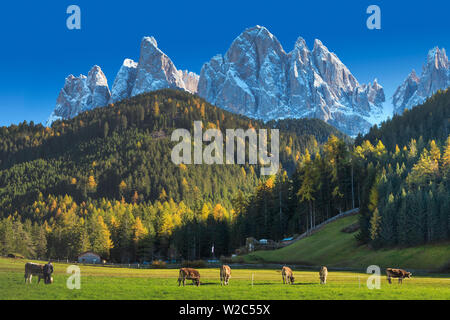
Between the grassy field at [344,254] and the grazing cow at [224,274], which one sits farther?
the grassy field at [344,254]

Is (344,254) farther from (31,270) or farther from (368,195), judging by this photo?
(31,270)

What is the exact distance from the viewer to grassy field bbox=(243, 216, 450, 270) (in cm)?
6500

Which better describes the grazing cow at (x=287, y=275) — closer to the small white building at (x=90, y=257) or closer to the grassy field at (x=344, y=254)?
the grassy field at (x=344, y=254)

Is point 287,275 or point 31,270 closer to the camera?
point 31,270

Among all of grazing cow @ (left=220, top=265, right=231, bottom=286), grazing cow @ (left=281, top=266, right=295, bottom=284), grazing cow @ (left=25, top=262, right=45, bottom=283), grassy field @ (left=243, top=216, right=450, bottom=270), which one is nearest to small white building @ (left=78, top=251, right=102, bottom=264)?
grassy field @ (left=243, top=216, right=450, bottom=270)

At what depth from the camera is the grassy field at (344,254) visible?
6500 cm

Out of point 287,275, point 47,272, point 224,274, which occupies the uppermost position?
point 47,272

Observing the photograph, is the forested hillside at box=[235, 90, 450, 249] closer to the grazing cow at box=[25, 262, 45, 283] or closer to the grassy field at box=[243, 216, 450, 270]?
the grassy field at box=[243, 216, 450, 270]

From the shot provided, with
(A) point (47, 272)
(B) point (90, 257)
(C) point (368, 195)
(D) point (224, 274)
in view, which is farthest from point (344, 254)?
(B) point (90, 257)

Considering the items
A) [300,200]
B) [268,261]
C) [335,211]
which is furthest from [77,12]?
[335,211]

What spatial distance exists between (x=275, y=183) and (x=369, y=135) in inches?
3261

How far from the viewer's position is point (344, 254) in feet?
255

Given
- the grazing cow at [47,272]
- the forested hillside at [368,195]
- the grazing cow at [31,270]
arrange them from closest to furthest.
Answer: the grazing cow at [47,272]
the grazing cow at [31,270]
the forested hillside at [368,195]

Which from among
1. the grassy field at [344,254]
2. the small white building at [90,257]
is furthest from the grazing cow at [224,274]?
the small white building at [90,257]
